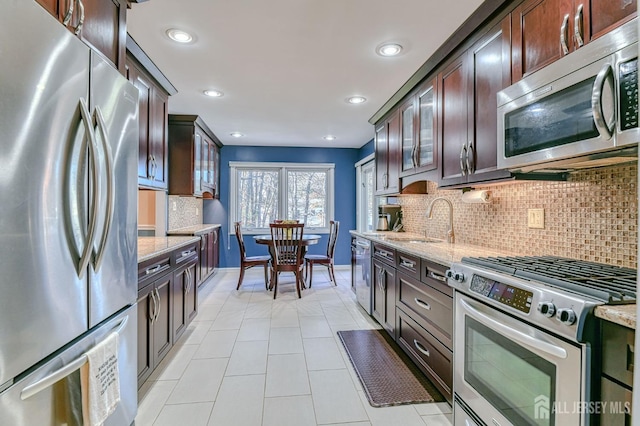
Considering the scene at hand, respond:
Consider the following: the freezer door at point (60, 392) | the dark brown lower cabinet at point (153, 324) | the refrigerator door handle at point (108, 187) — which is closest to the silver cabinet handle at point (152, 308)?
the dark brown lower cabinet at point (153, 324)

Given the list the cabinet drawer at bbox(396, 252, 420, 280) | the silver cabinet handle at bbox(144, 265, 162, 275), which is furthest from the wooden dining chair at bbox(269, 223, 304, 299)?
the silver cabinet handle at bbox(144, 265, 162, 275)

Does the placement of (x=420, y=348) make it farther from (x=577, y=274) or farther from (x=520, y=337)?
(x=577, y=274)

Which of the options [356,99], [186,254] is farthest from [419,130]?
[186,254]

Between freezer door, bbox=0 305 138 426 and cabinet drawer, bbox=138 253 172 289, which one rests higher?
cabinet drawer, bbox=138 253 172 289

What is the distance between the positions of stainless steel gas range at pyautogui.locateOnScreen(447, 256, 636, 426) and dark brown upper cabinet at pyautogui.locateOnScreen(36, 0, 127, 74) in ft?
6.72

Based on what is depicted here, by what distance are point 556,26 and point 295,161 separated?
493 cm

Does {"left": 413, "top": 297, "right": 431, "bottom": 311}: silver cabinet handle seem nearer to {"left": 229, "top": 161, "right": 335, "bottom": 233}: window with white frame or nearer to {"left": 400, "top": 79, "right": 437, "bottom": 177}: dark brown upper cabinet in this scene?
{"left": 400, "top": 79, "right": 437, "bottom": 177}: dark brown upper cabinet

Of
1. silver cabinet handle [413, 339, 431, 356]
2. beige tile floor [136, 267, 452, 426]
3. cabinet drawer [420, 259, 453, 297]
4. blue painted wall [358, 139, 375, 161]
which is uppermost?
blue painted wall [358, 139, 375, 161]

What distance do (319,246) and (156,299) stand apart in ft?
14.1

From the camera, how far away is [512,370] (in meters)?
1.27

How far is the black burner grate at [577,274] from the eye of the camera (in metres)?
0.99

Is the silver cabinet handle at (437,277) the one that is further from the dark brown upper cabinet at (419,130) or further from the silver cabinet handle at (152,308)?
the silver cabinet handle at (152,308)

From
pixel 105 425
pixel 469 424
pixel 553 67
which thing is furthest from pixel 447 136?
pixel 105 425

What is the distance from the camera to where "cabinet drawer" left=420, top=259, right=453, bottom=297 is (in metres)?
1.82
